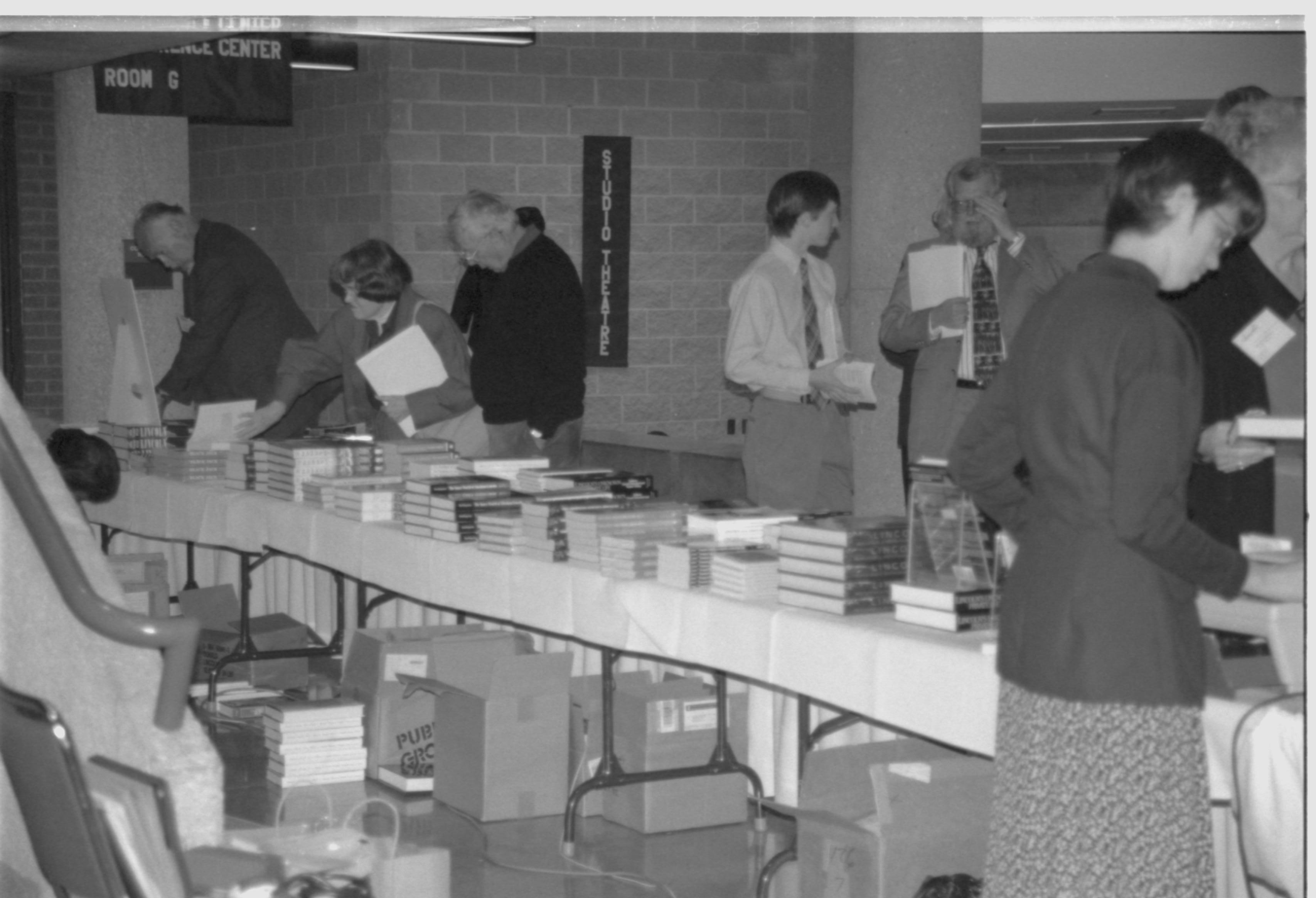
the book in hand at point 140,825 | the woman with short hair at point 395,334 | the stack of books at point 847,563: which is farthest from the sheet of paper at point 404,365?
the book in hand at point 140,825

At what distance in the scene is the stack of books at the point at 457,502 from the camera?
13.4 feet

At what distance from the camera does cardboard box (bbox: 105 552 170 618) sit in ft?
18.0

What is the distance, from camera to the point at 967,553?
2918mm

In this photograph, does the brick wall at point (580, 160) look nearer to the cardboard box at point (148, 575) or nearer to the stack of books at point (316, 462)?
the cardboard box at point (148, 575)

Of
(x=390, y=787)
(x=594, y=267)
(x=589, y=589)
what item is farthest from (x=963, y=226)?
(x=594, y=267)

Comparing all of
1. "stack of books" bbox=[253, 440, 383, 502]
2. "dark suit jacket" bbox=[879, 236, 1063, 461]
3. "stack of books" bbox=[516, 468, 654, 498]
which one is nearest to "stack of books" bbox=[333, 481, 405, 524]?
"stack of books" bbox=[253, 440, 383, 502]

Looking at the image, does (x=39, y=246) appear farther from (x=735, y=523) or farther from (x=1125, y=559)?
(x=1125, y=559)

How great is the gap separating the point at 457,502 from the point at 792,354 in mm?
988

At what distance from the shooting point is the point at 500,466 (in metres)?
4.41

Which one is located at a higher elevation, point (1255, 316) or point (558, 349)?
point (1255, 316)

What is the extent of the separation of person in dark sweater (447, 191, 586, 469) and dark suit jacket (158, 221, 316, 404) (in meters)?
0.85

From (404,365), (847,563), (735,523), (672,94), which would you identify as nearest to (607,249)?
(672,94)

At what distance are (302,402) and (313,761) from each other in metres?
1.53

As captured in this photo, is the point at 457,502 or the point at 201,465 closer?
the point at 457,502
